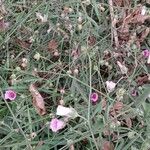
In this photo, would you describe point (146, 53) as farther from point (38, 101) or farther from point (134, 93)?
point (38, 101)

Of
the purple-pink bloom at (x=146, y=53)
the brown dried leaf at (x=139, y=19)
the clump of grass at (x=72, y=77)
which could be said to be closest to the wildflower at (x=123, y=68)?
the clump of grass at (x=72, y=77)

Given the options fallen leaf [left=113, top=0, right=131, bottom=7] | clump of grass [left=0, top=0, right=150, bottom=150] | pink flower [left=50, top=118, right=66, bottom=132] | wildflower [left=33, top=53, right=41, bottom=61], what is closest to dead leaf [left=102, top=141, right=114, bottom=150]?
clump of grass [left=0, top=0, right=150, bottom=150]

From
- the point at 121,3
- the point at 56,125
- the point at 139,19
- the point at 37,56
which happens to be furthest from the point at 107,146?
the point at 121,3

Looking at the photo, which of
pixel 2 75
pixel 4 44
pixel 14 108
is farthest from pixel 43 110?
pixel 4 44

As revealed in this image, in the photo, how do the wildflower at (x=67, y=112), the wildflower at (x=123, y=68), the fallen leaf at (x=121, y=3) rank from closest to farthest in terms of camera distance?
the wildflower at (x=67, y=112) < the wildflower at (x=123, y=68) < the fallen leaf at (x=121, y=3)

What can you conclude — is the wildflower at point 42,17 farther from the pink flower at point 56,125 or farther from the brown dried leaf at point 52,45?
the pink flower at point 56,125
